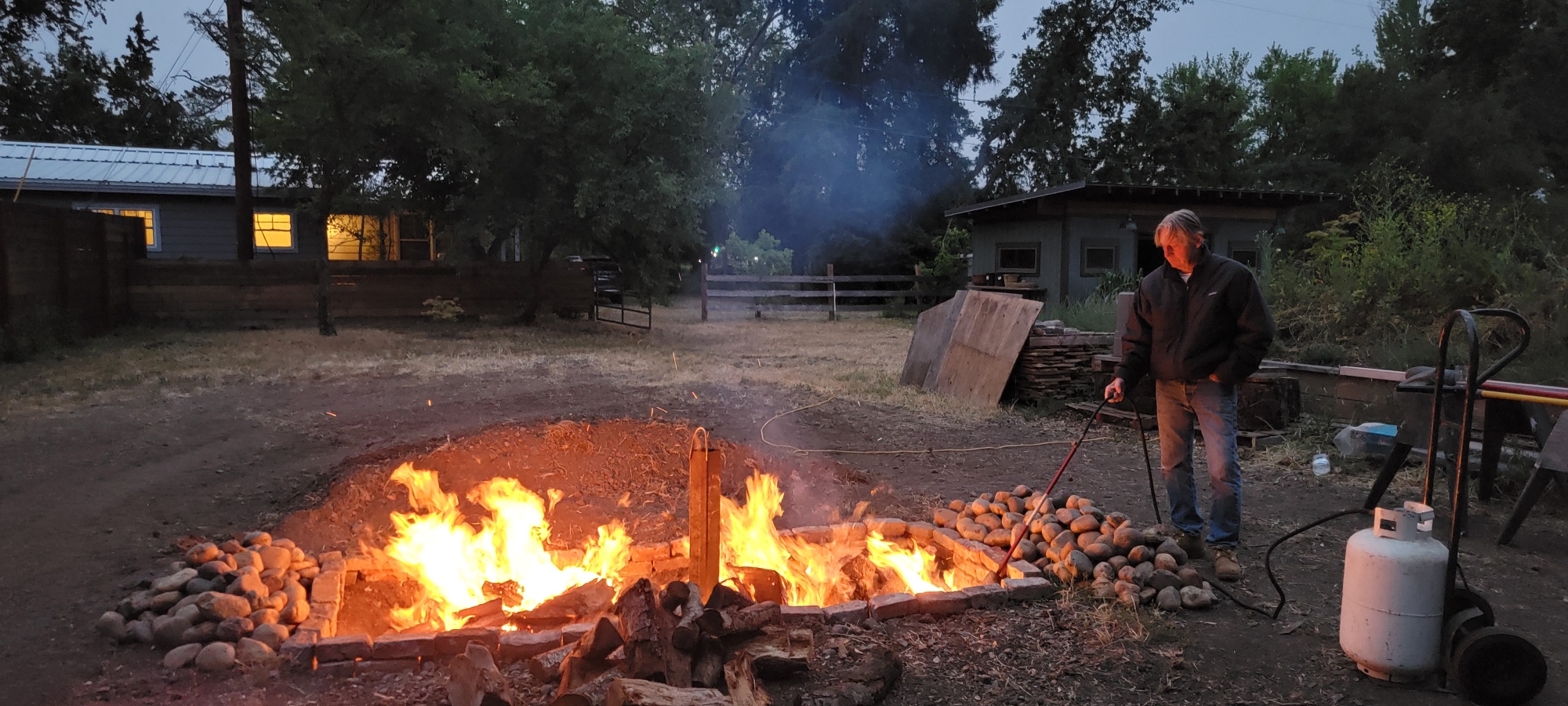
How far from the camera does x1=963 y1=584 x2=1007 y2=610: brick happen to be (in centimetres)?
371

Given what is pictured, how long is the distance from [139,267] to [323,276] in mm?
3758

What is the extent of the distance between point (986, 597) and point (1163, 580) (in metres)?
0.78

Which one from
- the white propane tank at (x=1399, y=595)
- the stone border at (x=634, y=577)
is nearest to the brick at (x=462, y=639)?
the stone border at (x=634, y=577)

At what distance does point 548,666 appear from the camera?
2.98 meters

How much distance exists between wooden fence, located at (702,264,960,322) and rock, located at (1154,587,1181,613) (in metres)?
17.8

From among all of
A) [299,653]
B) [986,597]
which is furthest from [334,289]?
[986,597]

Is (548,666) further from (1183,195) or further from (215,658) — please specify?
(1183,195)

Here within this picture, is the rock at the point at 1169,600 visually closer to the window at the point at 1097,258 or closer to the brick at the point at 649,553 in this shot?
the brick at the point at 649,553

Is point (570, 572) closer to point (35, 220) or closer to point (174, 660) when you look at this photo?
point (174, 660)

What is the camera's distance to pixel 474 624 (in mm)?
3418

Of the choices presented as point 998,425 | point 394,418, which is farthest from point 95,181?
point 998,425

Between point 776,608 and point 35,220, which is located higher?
point 35,220

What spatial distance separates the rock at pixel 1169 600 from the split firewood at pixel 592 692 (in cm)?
224

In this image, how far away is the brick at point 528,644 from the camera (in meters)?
3.16
